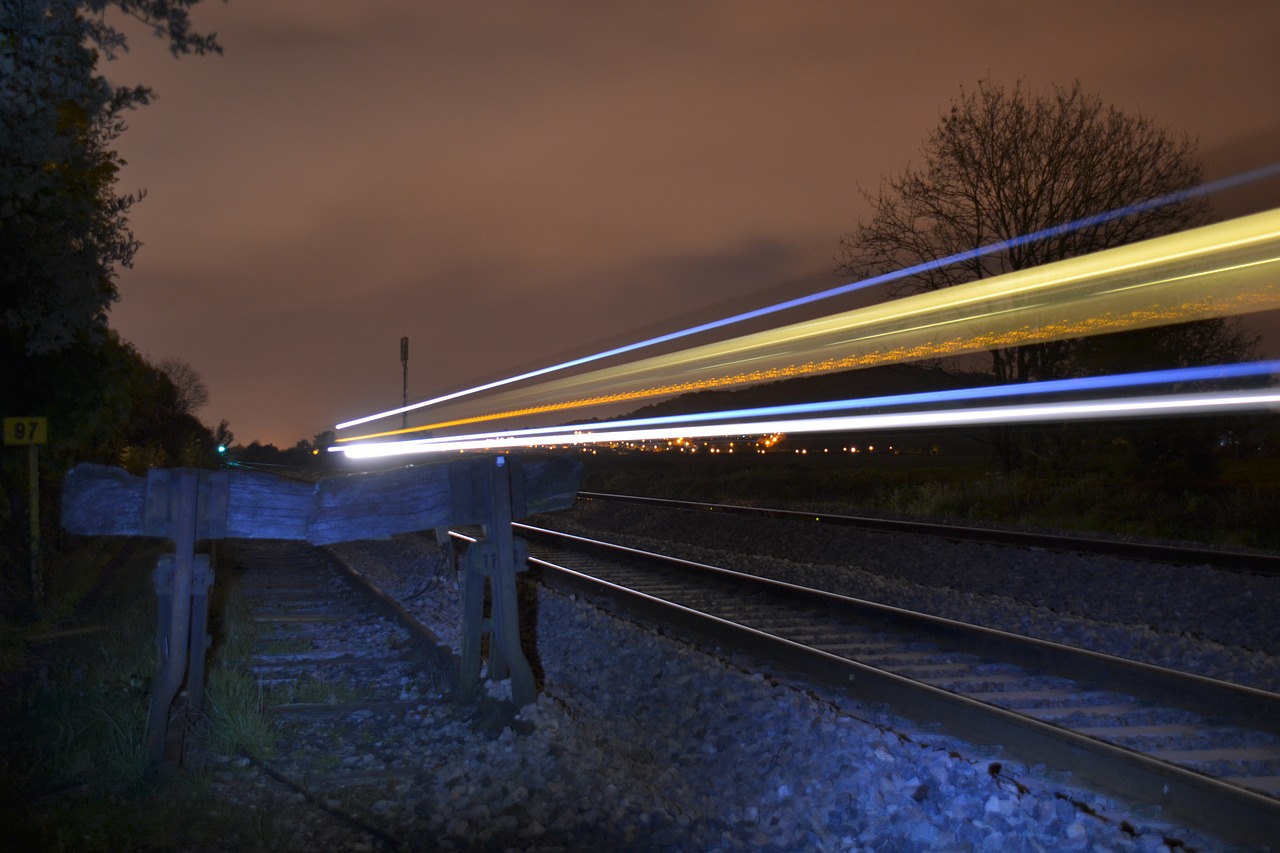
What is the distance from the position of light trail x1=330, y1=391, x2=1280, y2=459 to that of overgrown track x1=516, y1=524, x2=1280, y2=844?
800cm

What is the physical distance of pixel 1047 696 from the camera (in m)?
7.58

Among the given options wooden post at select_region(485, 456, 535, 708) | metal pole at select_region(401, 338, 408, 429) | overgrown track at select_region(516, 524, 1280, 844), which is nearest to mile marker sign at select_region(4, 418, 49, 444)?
overgrown track at select_region(516, 524, 1280, 844)

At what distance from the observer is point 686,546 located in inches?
738

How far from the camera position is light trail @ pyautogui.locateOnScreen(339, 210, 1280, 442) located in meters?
15.6

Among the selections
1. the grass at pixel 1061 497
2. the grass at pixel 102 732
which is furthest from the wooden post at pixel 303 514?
the grass at pixel 1061 497

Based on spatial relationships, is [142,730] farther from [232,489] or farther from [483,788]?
[483,788]

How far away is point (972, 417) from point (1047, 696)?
37.5 feet

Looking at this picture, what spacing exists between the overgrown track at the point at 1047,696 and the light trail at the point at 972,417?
800 centimetres

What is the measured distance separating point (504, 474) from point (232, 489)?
163cm

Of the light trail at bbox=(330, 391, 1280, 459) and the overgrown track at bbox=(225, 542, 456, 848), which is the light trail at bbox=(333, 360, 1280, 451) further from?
the overgrown track at bbox=(225, 542, 456, 848)

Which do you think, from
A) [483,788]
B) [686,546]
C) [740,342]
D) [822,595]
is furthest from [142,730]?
[740,342]

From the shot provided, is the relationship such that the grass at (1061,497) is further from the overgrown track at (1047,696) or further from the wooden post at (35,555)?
the wooden post at (35,555)

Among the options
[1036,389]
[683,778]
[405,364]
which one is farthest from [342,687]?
[405,364]

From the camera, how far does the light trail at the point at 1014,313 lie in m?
15.6
